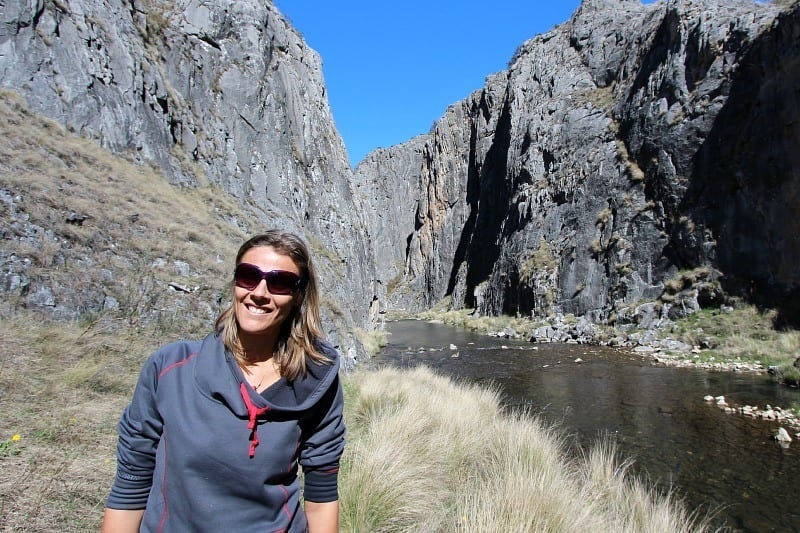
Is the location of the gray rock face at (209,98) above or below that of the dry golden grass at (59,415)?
above

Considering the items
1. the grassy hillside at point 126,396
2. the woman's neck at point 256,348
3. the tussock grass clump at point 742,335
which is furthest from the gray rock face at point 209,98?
the tussock grass clump at point 742,335

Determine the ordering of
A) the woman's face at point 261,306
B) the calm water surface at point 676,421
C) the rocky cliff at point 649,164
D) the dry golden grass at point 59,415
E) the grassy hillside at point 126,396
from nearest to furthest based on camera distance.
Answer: the woman's face at point 261,306
the dry golden grass at point 59,415
the grassy hillside at point 126,396
the calm water surface at point 676,421
the rocky cliff at point 649,164

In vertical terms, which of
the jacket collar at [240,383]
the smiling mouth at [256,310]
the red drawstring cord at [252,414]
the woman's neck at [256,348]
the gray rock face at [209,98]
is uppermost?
the gray rock face at [209,98]

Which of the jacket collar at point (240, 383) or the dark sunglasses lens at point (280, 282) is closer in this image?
the jacket collar at point (240, 383)

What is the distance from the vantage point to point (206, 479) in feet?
5.40

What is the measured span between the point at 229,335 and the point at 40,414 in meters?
3.60

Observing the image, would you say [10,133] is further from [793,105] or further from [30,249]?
[793,105]

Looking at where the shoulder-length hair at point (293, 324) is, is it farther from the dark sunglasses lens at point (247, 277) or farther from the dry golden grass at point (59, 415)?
the dry golden grass at point (59, 415)

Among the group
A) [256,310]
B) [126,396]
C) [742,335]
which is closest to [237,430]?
[256,310]

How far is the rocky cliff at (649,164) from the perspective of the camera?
22.0 meters

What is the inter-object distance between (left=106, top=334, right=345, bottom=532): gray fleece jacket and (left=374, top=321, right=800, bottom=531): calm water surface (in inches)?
281

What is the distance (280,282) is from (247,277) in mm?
142

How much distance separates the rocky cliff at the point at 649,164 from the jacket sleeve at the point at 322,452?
24.2m

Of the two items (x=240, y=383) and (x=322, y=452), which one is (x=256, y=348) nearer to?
(x=240, y=383)
